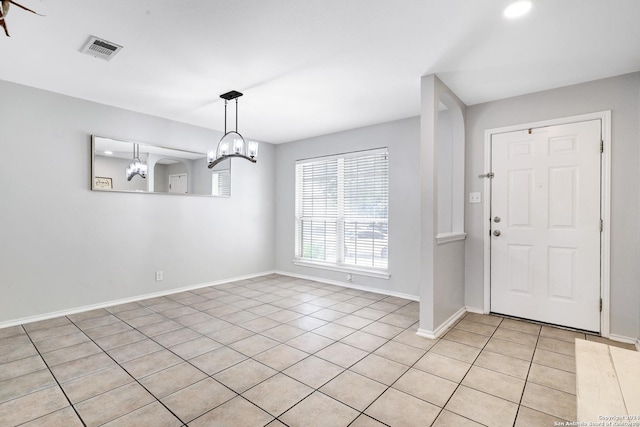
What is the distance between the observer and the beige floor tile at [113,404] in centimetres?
183

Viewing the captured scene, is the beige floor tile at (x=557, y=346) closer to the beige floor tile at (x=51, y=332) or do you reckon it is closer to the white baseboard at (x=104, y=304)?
the white baseboard at (x=104, y=304)

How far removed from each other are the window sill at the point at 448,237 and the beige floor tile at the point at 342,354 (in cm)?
131

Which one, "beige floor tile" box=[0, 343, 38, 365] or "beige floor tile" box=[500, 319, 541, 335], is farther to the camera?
"beige floor tile" box=[500, 319, 541, 335]

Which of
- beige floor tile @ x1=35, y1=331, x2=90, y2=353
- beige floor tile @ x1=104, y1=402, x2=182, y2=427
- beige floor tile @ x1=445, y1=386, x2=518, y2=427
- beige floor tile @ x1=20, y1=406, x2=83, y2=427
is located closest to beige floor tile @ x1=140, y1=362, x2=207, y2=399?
beige floor tile @ x1=104, y1=402, x2=182, y2=427

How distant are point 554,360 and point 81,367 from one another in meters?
3.77

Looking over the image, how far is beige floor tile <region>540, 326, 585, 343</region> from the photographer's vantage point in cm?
297

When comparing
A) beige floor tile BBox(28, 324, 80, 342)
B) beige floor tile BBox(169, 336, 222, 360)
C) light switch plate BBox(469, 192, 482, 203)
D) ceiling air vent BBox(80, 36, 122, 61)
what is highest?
ceiling air vent BBox(80, 36, 122, 61)

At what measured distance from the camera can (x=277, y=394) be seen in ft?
6.80

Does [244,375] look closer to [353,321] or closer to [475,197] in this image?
[353,321]

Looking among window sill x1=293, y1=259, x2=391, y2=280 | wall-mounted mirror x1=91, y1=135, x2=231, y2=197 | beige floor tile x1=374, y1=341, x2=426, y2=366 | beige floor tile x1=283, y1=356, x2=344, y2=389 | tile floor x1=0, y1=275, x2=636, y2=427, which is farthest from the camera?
window sill x1=293, y1=259, x2=391, y2=280

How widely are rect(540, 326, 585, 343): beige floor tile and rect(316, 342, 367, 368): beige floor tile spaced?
1.90 m

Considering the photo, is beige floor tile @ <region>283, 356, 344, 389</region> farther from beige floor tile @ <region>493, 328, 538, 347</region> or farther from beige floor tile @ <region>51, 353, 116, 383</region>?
beige floor tile @ <region>493, 328, 538, 347</region>

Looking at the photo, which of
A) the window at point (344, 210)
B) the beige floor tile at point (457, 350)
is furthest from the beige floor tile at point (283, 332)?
the window at point (344, 210)

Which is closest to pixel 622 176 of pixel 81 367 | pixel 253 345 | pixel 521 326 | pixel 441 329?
pixel 521 326
